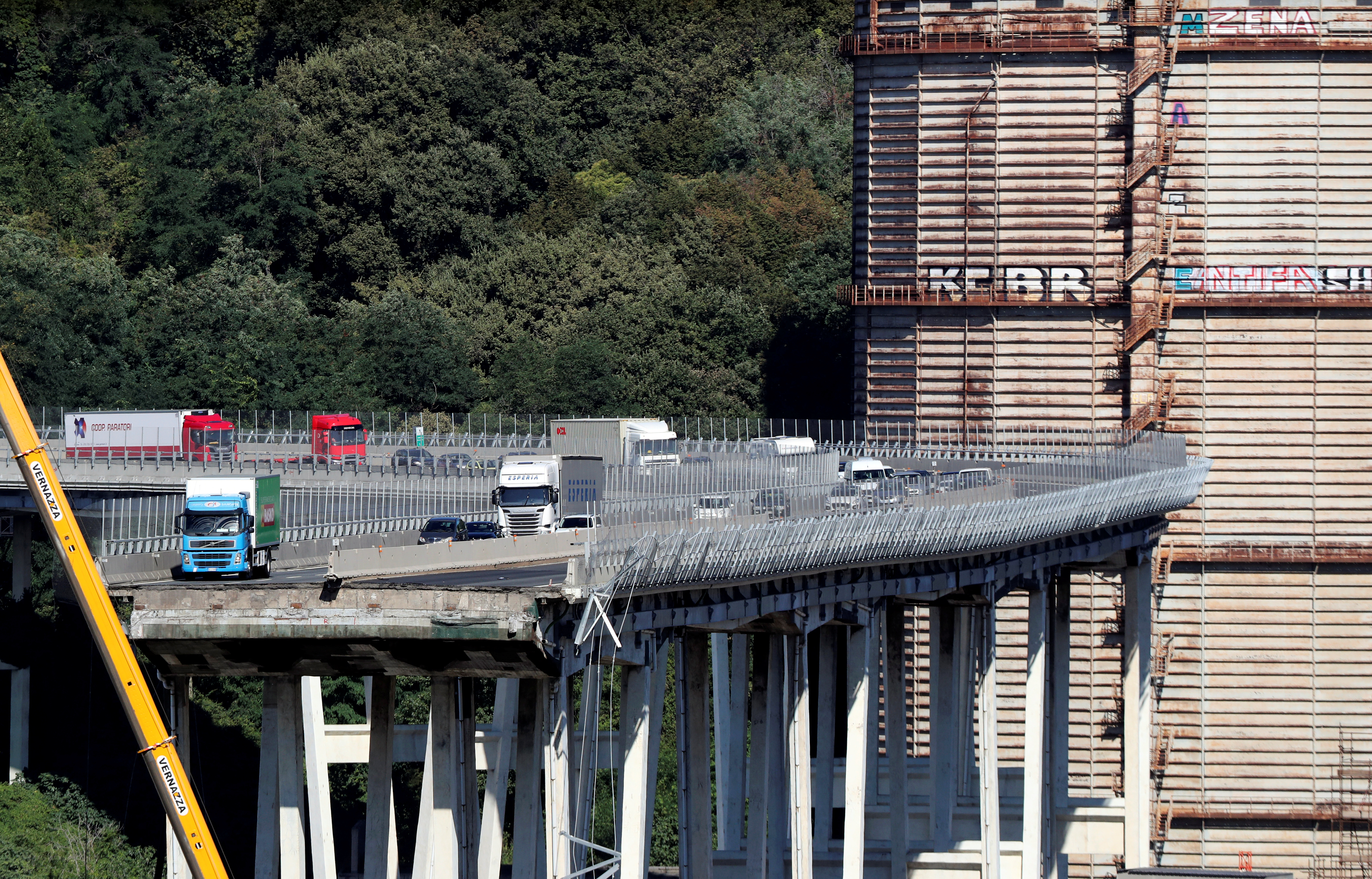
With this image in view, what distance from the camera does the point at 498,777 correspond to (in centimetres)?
6581

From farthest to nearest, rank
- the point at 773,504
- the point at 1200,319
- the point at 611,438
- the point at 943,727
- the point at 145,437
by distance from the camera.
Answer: the point at 145,437 < the point at 611,438 < the point at 1200,319 < the point at 943,727 < the point at 773,504

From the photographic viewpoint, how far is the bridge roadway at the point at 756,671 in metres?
46.2

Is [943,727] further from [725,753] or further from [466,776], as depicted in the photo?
[466,776]

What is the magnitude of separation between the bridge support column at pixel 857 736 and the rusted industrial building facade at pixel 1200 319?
32.0 m

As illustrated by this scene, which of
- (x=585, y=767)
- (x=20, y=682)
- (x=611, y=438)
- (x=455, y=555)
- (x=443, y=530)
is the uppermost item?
(x=611, y=438)

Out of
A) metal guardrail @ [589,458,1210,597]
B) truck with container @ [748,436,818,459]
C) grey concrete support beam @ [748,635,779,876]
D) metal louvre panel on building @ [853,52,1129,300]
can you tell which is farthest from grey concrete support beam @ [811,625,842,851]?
metal louvre panel on building @ [853,52,1129,300]

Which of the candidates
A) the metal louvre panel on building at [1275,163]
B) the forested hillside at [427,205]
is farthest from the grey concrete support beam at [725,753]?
A: the forested hillside at [427,205]

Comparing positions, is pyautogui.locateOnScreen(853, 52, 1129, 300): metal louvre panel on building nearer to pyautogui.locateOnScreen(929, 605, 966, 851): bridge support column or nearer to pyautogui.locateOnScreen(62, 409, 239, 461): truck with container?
pyautogui.locateOnScreen(929, 605, 966, 851): bridge support column

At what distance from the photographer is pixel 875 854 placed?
75688mm

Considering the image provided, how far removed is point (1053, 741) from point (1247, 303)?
80.8 ft

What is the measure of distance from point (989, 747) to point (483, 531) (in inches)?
747

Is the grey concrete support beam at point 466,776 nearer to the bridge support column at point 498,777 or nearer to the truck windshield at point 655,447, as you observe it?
the bridge support column at point 498,777

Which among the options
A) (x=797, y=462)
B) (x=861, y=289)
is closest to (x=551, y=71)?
(x=861, y=289)

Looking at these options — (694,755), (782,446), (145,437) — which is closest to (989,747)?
(694,755)
